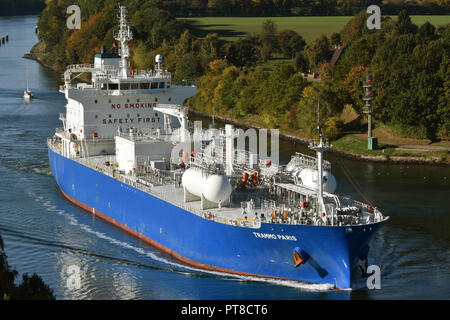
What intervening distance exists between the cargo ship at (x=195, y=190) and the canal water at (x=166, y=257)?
0.95m

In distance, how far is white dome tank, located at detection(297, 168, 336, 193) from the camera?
38.6m

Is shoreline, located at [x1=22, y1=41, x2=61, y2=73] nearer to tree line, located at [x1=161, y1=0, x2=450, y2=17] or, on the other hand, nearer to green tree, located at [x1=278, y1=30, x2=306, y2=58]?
tree line, located at [x1=161, y1=0, x2=450, y2=17]

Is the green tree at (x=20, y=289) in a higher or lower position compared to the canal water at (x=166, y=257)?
higher

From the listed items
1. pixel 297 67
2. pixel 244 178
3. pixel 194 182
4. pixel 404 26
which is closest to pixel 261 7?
pixel 297 67

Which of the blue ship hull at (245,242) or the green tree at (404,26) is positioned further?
the green tree at (404,26)

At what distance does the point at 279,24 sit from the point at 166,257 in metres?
93.2

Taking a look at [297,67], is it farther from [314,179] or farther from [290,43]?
[314,179]

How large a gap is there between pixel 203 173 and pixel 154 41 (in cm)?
7532

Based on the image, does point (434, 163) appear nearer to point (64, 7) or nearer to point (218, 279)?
point (218, 279)

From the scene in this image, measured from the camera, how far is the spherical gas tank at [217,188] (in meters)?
38.4

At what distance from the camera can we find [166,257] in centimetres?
4153

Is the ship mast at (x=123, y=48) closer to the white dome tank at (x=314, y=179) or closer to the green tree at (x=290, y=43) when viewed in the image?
the white dome tank at (x=314, y=179)

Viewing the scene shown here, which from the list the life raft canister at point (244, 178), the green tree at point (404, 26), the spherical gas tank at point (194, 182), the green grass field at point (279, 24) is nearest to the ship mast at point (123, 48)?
the spherical gas tank at point (194, 182)

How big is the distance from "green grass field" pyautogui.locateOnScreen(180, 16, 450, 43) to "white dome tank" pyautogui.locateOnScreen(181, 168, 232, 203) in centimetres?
7895
